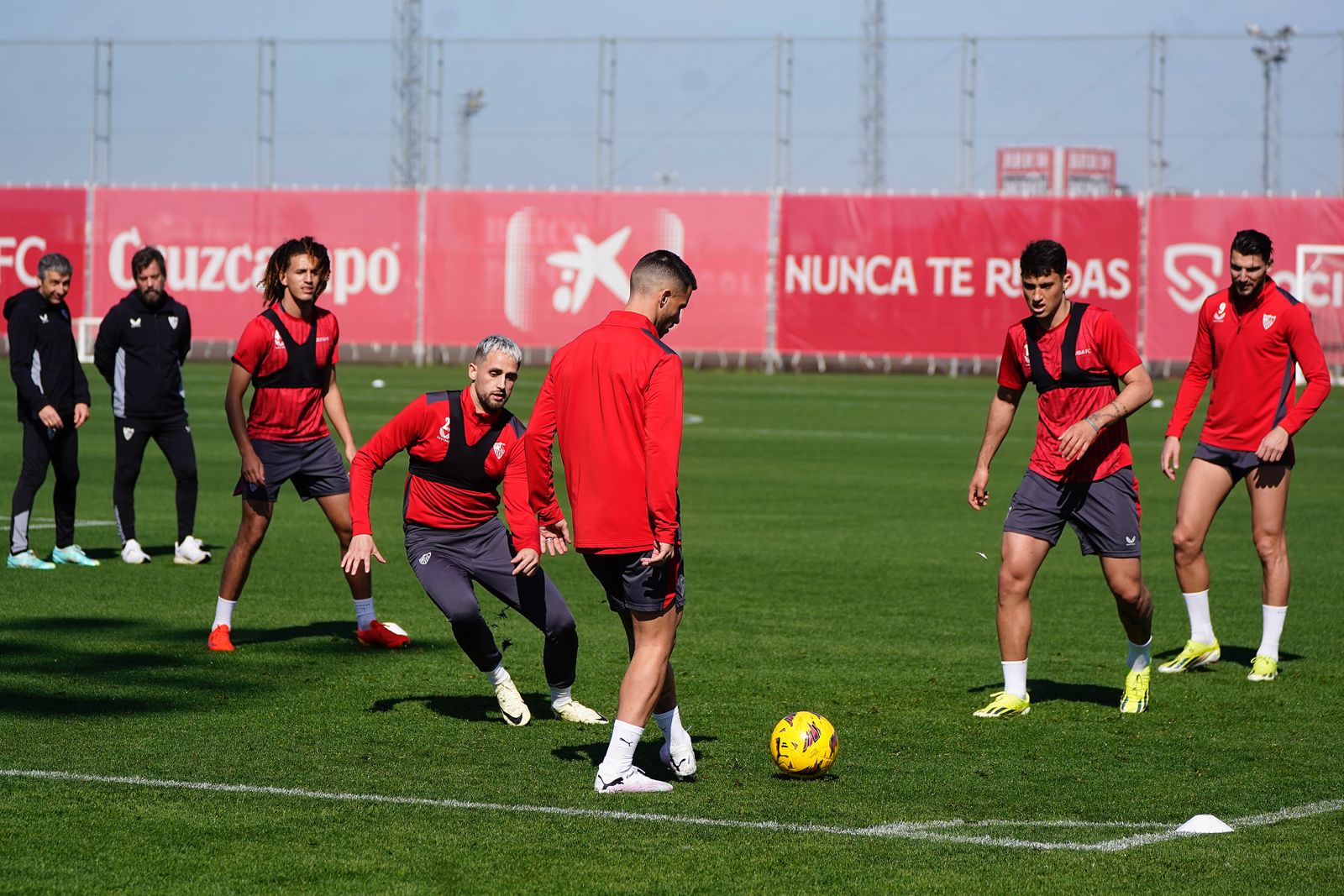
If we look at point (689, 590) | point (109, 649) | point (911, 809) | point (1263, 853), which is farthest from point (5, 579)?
point (1263, 853)

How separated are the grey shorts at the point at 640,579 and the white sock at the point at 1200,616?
12.7ft

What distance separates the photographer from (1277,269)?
37250 mm

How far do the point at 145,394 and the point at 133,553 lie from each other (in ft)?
3.89

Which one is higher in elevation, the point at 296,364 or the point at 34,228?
the point at 34,228

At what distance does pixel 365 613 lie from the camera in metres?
9.44

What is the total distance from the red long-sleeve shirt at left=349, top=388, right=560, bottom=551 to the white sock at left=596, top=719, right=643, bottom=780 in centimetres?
144

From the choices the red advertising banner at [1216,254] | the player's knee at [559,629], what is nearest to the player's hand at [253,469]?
the player's knee at [559,629]

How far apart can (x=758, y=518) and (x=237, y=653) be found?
728 cm

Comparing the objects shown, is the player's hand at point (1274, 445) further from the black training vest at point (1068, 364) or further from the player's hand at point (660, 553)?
the player's hand at point (660, 553)

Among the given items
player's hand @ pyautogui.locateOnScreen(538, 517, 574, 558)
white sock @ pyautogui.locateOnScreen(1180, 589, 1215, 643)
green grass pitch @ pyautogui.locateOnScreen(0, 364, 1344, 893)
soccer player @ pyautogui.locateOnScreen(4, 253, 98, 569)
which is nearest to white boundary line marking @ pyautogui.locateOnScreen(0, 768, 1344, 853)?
green grass pitch @ pyautogui.locateOnScreen(0, 364, 1344, 893)

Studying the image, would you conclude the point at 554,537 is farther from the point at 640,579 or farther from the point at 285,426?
the point at 285,426

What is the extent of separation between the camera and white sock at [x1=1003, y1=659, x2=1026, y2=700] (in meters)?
7.93

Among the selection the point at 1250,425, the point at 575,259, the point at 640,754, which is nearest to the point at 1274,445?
the point at 1250,425

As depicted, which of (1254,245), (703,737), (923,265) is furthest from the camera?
(923,265)
